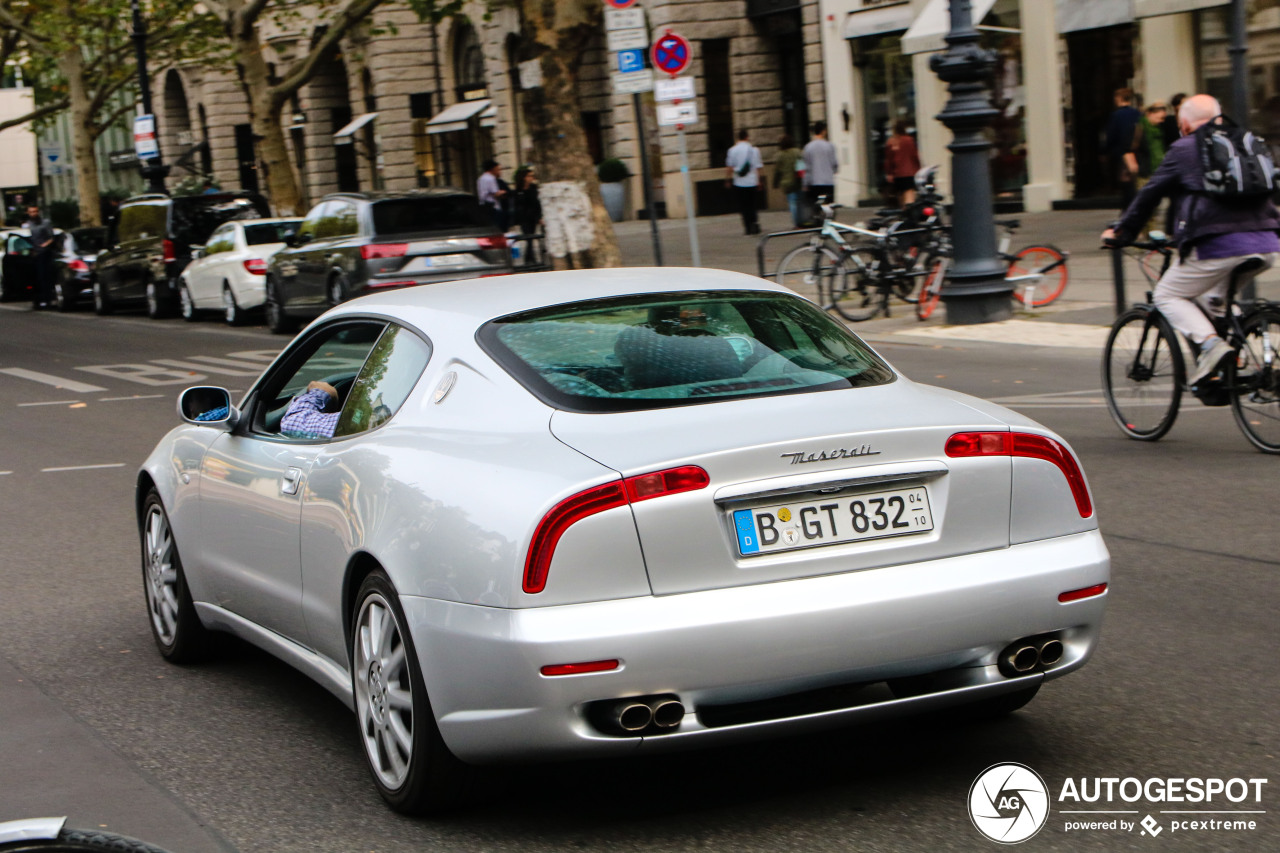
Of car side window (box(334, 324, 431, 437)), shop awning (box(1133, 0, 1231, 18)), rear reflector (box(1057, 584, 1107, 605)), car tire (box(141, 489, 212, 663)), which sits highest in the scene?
shop awning (box(1133, 0, 1231, 18))

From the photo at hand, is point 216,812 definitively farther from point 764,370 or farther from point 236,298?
point 236,298

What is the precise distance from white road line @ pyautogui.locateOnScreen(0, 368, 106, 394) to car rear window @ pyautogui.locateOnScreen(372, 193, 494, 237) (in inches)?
159

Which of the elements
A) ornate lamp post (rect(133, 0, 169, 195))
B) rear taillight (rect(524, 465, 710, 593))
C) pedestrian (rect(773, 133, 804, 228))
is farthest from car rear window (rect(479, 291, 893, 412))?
ornate lamp post (rect(133, 0, 169, 195))

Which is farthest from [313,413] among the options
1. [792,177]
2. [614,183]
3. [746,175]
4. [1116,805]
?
[614,183]

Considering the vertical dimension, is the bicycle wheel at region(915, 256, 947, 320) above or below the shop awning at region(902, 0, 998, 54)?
below

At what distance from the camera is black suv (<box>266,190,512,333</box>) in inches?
769

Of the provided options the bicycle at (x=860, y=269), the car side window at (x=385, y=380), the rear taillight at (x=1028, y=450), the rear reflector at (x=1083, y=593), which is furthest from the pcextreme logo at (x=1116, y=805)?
the bicycle at (x=860, y=269)

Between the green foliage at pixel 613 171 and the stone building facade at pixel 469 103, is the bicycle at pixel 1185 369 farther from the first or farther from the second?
the green foliage at pixel 613 171

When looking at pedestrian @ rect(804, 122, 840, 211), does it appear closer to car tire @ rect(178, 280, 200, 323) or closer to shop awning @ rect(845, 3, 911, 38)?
shop awning @ rect(845, 3, 911, 38)

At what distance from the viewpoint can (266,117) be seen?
3080cm

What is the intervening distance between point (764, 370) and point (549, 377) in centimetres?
57

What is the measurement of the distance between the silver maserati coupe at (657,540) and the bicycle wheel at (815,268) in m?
13.0

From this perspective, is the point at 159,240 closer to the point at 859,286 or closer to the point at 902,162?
the point at 902,162

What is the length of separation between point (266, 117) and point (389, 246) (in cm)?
1235
